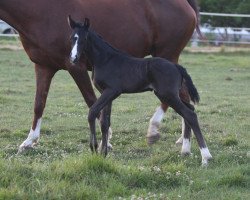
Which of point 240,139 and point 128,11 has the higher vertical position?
point 128,11

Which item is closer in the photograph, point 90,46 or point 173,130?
point 90,46

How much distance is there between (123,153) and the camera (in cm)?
733

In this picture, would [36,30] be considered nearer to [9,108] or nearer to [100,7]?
[100,7]

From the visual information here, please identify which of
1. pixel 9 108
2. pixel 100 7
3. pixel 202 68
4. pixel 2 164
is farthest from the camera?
pixel 202 68

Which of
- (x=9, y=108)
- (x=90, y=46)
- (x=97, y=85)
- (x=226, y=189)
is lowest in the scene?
(x=9, y=108)

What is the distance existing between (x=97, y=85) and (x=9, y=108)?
17.4ft

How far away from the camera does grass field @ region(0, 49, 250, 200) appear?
5.09 m

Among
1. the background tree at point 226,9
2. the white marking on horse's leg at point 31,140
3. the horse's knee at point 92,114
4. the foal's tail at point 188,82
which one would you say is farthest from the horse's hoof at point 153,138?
the background tree at point 226,9

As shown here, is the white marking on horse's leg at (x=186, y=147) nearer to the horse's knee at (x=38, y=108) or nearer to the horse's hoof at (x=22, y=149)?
the horse's hoof at (x=22, y=149)

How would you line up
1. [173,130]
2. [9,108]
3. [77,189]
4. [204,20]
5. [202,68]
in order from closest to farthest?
[77,189] → [173,130] → [9,108] → [202,68] → [204,20]

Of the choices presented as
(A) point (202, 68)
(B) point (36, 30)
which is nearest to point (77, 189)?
(B) point (36, 30)

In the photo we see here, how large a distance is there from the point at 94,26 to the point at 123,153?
5.53 ft

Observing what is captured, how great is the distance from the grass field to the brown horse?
0.59 metres

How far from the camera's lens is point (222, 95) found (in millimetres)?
14062
